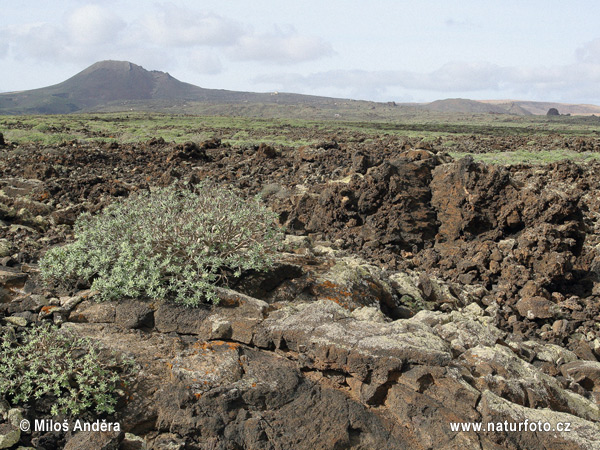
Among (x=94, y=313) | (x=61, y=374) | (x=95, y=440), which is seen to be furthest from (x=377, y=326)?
(x=94, y=313)

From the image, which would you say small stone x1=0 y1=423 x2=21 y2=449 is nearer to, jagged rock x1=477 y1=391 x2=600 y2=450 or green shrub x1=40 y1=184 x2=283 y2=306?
green shrub x1=40 y1=184 x2=283 y2=306

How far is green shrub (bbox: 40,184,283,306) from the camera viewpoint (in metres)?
4.95

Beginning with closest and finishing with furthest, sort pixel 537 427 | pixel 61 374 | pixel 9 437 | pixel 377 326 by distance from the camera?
pixel 9 437 → pixel 537 427 → pixel 61 374 → pixel 377 326

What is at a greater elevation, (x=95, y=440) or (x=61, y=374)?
(x=61, y=374)

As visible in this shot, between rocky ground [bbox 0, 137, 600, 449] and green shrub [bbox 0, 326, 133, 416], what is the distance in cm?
19

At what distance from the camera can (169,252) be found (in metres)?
5.38

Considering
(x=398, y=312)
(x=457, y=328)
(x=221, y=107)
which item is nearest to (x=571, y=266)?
(x=398, y=312)

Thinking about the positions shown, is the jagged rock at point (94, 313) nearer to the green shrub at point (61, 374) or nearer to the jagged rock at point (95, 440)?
the green shrub at point (61, 374)

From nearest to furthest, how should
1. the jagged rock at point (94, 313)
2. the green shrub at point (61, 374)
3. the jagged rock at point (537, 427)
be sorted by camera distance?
the jagged rock at point (537, 427) → the green shrub at point (61, 374) → the jagged rock at point (94, 313)

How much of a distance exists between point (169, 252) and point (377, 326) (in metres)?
2.47

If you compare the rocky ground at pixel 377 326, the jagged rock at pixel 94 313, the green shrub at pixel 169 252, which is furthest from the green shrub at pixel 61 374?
the green shrub at pixel 169 252

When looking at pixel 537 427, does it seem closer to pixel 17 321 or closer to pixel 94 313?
pixel 94 313

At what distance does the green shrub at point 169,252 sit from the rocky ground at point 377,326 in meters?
0.21

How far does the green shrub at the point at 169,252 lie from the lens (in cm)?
495
